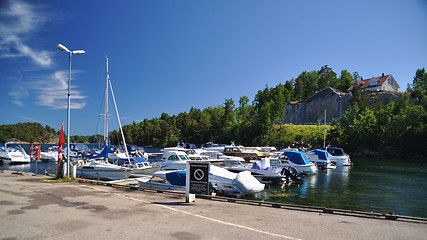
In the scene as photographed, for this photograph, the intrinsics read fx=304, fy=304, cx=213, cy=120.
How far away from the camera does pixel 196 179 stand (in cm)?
1335

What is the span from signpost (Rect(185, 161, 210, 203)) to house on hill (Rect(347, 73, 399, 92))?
5043 inches

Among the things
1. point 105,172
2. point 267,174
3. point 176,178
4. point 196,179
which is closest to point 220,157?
point 267,174

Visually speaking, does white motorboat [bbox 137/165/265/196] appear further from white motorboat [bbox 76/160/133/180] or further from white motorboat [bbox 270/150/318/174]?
white motorboat [bbox 270/150/318/174]

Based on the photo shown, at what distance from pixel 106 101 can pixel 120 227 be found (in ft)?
129

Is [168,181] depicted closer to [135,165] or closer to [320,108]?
[135,165]

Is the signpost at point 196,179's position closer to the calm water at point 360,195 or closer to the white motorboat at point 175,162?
the calm water at point 360,195

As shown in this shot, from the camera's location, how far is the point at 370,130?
89875 millimetres

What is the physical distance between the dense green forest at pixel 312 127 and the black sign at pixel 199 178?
A: 5077 cm

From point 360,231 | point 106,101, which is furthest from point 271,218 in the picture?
point 106,101

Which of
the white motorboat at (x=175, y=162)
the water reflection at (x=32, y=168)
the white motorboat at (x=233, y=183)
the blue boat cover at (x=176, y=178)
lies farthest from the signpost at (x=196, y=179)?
the water reflection at (x=32, y=168)

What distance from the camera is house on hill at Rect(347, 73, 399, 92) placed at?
128750 millimetres

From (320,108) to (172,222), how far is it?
129 metres

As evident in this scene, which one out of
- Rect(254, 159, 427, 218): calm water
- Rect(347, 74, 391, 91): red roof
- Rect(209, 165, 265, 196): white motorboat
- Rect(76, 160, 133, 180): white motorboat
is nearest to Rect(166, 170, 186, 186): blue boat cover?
Rect(209, 165, 265, 196): white motorboat

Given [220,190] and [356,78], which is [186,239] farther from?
[356,78]
